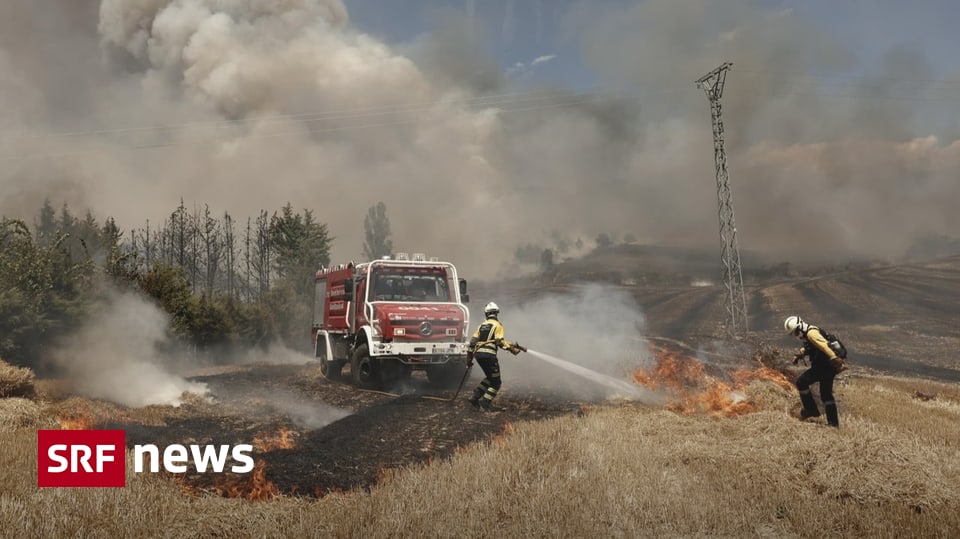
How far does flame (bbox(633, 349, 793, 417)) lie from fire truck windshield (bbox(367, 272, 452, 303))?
202 inches

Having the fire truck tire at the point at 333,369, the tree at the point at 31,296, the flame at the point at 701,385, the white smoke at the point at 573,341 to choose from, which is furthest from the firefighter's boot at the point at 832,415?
the tree at the point at 31,296

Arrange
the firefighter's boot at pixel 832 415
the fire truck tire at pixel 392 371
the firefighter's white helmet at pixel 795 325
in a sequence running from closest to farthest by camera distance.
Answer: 1. the firefighter's boot at pixel 832 415
2. the firefighter's white helmet at pixel 795 325
3. the fire truck tire at pixel 392 371

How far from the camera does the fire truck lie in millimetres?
15906

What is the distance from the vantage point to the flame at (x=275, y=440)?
969cm

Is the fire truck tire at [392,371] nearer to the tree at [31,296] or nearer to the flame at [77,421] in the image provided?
the flame at [77,421]

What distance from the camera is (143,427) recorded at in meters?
10.8

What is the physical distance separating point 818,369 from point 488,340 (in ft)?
18.4

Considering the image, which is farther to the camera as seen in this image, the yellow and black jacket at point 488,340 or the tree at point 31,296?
the tree at point 31,296

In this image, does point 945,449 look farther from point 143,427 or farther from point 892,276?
point 892,276

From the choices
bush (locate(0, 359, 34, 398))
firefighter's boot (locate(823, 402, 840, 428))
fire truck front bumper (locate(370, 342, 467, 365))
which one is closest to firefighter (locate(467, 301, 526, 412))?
fire truck front bumper (locate(370, 342, 467, 365))

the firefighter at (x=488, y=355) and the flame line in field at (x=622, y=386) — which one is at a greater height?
the firefighter at (x=488, y=355)

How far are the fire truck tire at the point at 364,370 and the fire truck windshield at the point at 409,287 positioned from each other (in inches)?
53.2

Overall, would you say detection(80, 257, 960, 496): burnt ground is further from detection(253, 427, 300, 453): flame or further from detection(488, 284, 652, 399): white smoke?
detection(488, 284, 652, 399): white smoke

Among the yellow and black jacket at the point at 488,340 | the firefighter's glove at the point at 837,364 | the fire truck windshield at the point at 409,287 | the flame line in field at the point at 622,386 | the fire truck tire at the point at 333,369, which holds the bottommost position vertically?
the flame line in field at the point at 622,386
